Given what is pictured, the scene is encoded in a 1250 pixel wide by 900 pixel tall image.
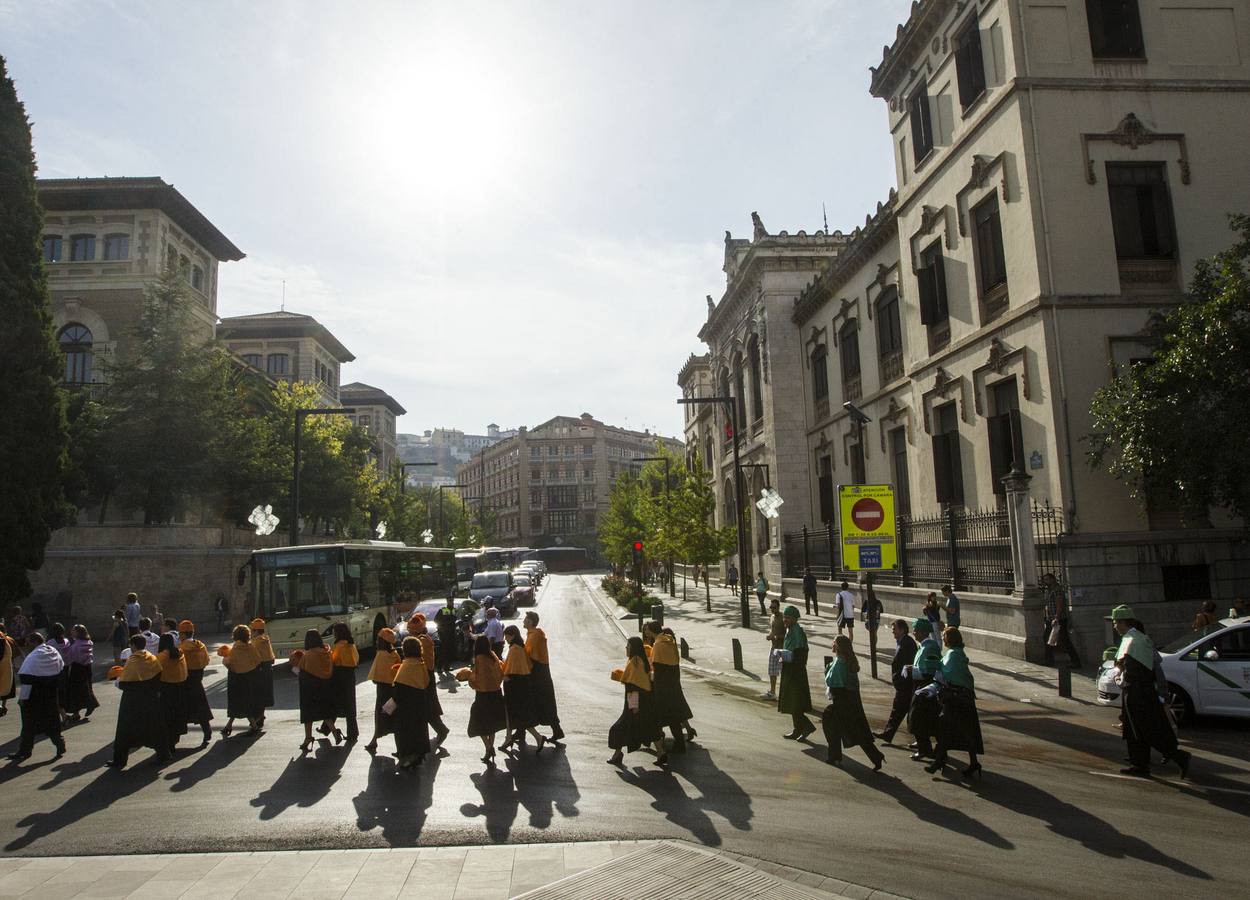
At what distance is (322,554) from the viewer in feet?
65.9

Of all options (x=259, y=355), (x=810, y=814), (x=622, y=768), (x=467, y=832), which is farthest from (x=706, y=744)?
(x=259, y=355)

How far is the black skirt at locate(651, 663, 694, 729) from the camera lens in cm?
A: 1029

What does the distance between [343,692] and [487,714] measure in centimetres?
249

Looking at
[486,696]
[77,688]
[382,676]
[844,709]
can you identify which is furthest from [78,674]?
[844,709]

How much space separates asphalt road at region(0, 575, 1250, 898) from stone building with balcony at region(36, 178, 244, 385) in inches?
1332

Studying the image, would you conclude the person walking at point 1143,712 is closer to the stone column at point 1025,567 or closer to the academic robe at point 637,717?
the academic robe at point 637,717

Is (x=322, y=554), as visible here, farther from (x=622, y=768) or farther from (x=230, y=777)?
(x=622, y=768)

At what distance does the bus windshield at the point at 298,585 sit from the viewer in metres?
19.6

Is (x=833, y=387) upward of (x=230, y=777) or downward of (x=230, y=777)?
upward

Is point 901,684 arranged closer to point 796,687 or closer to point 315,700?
Result: point 796,687

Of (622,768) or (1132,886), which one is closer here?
(1132,886)

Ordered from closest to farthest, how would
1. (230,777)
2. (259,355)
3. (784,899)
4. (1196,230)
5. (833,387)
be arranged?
(784,899) → (230,777) → (1196,230) → (833,387) → (259,355)

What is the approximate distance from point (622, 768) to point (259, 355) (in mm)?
59257

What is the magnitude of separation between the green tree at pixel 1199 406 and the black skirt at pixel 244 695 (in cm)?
1558
